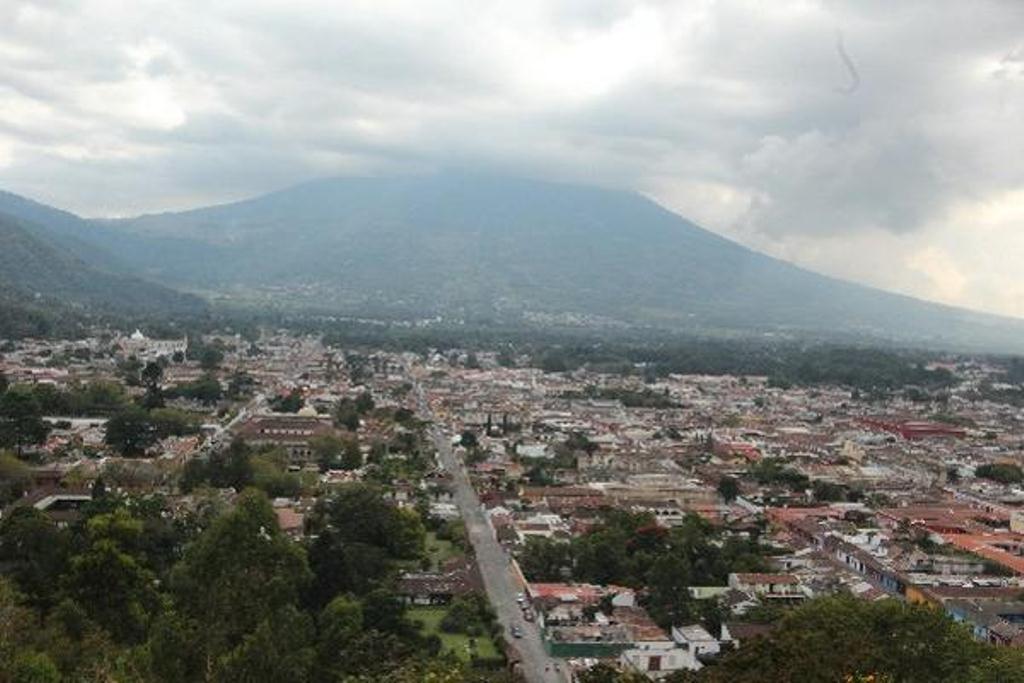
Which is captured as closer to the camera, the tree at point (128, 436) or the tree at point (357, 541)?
the tree at point (357, 541)

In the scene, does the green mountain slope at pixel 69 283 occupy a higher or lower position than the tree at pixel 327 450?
higher

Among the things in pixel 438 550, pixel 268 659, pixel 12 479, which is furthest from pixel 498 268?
pixel 268 659

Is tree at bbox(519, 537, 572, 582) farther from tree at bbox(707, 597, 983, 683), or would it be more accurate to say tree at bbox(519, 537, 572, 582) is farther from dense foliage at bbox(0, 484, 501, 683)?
tree at bbox(707, 597, 983, 683)

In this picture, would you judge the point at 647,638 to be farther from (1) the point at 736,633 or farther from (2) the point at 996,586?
(2) the point at 996,586

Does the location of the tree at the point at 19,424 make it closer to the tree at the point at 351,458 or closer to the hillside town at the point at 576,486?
the hillside town at the point at 576,486

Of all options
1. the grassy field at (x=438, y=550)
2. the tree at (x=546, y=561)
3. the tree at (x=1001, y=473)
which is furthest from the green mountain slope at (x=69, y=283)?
the tree at (x=546, y=561)

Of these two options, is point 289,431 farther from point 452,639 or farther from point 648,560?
point 452,639

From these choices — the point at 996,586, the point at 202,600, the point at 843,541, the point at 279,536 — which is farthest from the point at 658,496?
the point at 202,600

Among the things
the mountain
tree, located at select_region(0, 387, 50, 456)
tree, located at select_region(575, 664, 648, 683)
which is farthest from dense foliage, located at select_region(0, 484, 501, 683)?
the mountain
